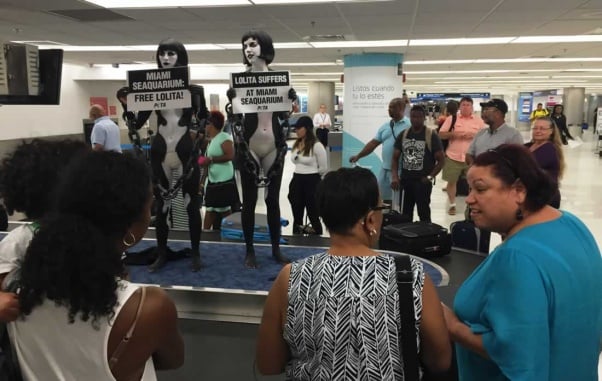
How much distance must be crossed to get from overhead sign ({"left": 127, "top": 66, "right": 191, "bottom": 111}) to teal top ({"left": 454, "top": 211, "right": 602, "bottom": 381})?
2693 mm

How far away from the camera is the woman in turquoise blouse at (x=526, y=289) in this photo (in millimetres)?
1316

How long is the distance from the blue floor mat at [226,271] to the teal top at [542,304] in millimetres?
1939

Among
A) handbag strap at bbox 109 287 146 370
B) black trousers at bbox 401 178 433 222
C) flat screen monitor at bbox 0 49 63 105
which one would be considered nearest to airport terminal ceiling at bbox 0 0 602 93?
flat screen monitor at bbox 0 49 63 105

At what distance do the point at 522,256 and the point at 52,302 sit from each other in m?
1.20

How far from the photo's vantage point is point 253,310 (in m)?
3.21

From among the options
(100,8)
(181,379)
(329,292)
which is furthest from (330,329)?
(100,8)

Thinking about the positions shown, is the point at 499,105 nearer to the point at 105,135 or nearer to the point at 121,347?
the point at 121,347

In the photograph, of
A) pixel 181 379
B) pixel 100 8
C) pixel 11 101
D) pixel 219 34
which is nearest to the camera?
pixel 181 379

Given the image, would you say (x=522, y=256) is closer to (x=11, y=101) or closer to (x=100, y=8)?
(x=11, y=101)

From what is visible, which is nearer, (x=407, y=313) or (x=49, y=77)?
(x=407, y=313)

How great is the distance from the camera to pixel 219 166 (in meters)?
5.25

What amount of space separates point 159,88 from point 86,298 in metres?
2.67

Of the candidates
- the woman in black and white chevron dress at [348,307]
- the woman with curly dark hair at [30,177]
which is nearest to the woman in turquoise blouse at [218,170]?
the woman with curly dark hair at [30,177]

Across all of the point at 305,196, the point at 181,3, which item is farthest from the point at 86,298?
the point at 181,3
